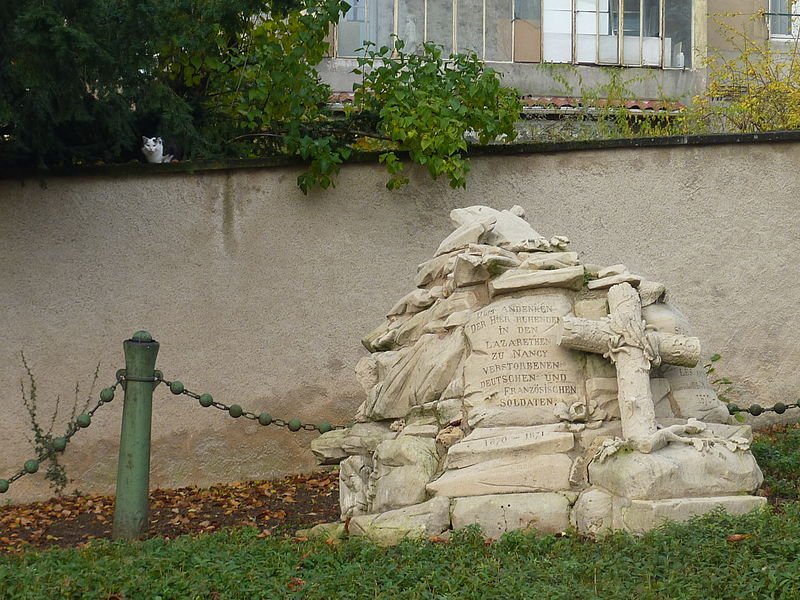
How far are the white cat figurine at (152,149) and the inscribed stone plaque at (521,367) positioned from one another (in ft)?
Answer: 14.5

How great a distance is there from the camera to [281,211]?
10328 mm

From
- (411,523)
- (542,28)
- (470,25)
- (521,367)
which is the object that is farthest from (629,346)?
(542,28)

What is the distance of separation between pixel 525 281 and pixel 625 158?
375 cm

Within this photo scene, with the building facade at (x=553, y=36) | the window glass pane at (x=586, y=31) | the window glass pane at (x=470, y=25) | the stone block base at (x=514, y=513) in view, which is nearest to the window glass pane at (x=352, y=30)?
the building facade at (x=553, y=36)

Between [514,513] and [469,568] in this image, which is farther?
[514,513]

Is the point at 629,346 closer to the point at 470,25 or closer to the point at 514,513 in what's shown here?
the point at 514,513

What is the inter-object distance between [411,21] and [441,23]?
374 mm

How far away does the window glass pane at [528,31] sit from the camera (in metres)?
15.0

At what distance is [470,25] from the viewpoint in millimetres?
14922

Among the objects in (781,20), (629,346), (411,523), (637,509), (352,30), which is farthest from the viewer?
(781,20)

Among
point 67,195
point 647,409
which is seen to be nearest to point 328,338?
point 67,195

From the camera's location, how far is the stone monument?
248 inches

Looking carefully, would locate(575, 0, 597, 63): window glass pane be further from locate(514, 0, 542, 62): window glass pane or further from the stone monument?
the stone monument

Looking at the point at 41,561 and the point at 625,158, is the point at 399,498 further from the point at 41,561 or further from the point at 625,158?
the point at 625,158
